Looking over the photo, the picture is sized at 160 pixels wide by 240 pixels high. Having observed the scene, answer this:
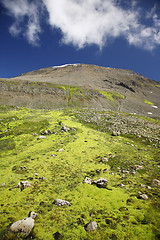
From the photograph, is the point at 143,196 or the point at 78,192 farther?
the point at 78,192

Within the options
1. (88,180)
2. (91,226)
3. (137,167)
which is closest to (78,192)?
(88,180)

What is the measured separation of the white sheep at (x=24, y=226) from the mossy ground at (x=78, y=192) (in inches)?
8.1

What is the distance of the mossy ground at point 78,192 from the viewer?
5.39 m

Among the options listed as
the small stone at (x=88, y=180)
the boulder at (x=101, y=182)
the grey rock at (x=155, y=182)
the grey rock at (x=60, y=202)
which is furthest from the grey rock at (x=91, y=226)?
the grey rock at (x=155, y=182)

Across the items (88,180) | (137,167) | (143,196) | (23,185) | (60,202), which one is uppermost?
(137,167)

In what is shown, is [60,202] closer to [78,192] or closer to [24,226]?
[78,192]

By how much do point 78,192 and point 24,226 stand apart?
132 inches

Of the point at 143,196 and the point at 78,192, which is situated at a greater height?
the point at 143,196

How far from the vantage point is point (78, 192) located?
7.63 metres

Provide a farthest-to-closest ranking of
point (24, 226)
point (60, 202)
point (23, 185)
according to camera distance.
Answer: point (23, 185)
point (60, 202)
point (24, 226)

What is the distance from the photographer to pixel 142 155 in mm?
13438

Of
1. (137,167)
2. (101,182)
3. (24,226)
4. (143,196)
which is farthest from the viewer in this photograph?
(137,167)

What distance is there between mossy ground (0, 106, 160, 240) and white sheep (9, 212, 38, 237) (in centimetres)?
21

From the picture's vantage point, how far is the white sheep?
511 cm
